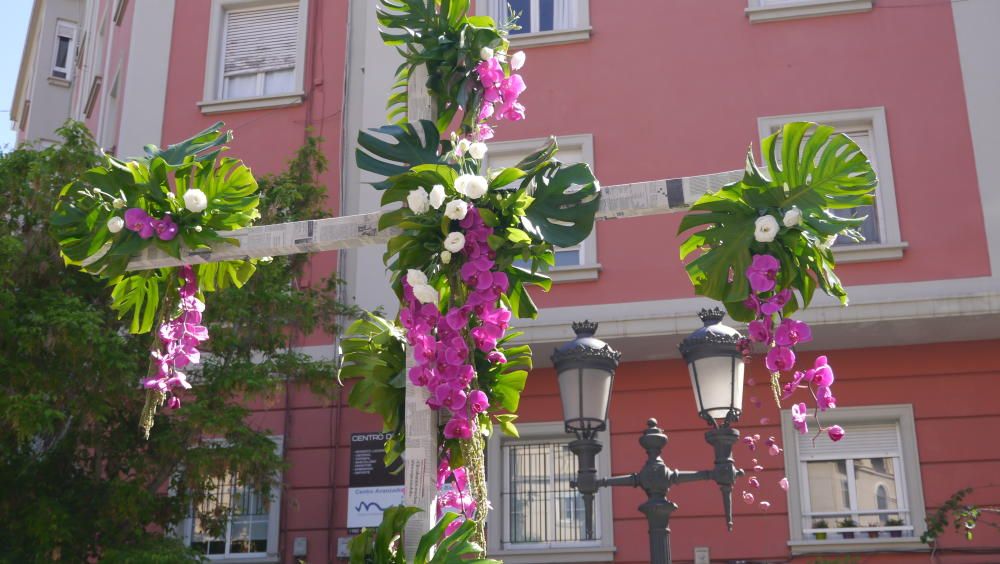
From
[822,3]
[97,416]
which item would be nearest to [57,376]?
[97,416]

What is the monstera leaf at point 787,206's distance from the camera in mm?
4012

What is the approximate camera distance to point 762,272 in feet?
13.0

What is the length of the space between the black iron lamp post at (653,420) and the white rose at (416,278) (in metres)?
3.72

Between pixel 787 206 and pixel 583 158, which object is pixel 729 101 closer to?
pixel 583 158

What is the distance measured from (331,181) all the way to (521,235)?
975cm

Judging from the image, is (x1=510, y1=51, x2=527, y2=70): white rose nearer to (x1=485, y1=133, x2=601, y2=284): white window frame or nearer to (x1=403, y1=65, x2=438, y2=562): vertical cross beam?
(x1=403, y1=65, x2=438, y2=562): vertical cross beam

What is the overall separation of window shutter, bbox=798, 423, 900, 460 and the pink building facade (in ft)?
0.07

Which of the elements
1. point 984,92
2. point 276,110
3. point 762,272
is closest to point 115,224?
point 762,272

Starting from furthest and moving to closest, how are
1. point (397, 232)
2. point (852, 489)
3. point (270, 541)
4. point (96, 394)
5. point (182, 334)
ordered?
point (270, 541) → point (852, 489) → point (96, 394) → point (182, 334) → point (397, 232)

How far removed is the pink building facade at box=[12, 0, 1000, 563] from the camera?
35.9 feet

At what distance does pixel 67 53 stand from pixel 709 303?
705 inches

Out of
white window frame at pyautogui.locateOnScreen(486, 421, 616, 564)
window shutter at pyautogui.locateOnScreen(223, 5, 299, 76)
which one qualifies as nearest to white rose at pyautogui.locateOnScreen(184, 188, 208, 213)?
white window frame at pyautogui.locateOnScreen(486, 421, 616, 564)

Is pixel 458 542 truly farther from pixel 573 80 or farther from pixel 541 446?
pixel 573 80

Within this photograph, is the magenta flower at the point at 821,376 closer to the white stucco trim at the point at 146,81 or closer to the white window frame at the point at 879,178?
the white window frame at the point at 879,178
